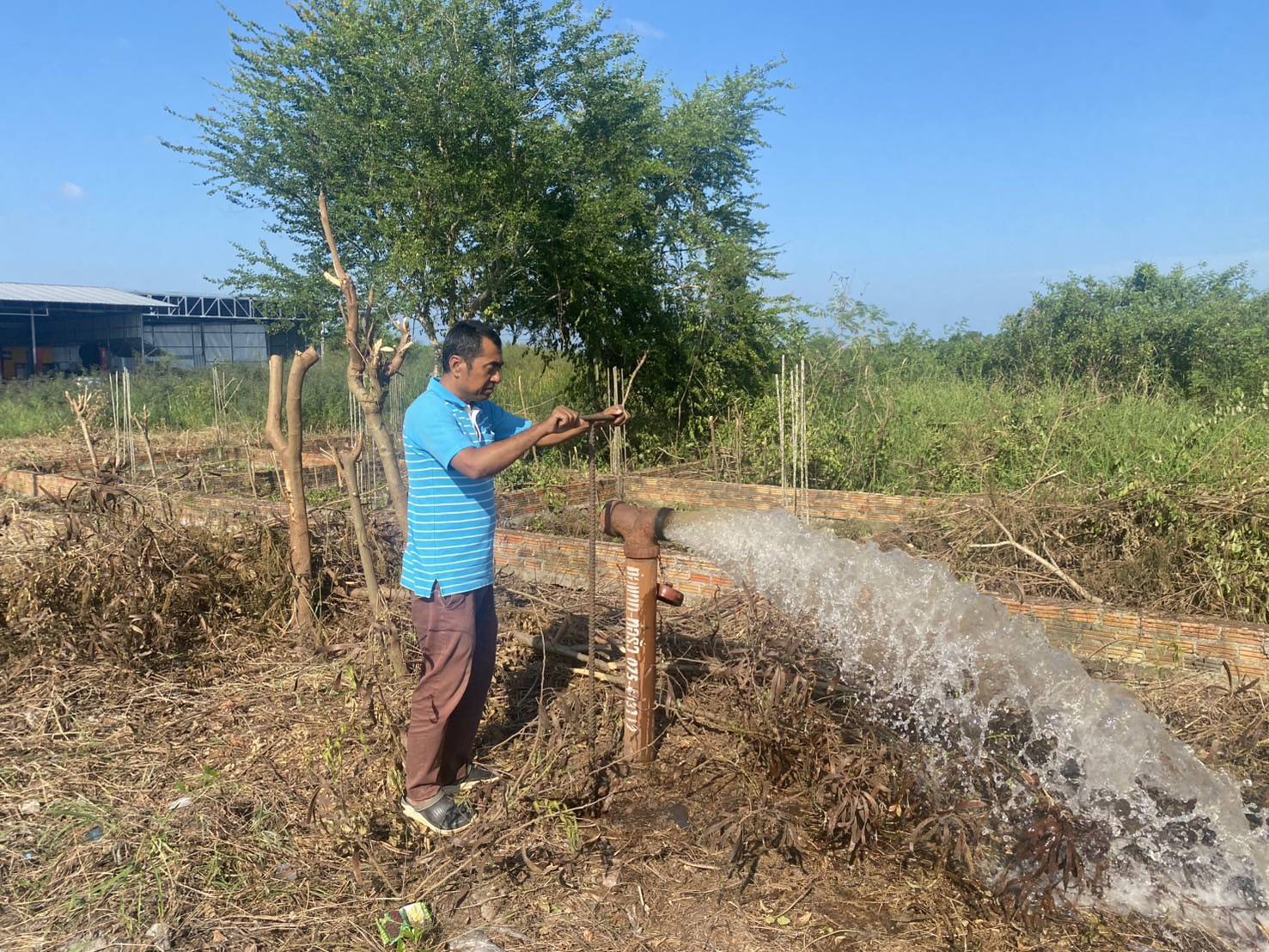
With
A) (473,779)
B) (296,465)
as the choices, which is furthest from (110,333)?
(473,779)

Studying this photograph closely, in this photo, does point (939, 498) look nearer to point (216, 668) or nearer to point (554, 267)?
point (216, 668)

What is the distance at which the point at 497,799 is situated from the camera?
2984mm

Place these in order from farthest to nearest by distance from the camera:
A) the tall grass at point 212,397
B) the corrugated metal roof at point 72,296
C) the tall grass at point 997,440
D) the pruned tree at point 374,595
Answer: the corrugated metal roof at point 72,296
the tall grass at point 212,397
the tall grass at point 997,440
the pruned tree at point 374,595

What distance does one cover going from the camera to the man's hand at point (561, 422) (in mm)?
2730

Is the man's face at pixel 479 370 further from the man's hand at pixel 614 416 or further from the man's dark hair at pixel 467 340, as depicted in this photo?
the man's hand at pixel 614 416

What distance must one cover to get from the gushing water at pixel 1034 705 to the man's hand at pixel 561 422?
1.88 feet

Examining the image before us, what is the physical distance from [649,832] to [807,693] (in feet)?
2.28

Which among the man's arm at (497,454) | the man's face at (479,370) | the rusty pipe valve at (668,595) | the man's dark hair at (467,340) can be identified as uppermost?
the man's dark hair at (467,340)

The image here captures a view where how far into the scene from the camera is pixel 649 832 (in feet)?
9.60

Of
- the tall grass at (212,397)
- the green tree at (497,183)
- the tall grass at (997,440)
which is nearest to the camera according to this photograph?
the tall grass at (997,440)

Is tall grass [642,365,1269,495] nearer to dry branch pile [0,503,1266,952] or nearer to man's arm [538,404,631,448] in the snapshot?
dry branch pile [0,503,1266,952]

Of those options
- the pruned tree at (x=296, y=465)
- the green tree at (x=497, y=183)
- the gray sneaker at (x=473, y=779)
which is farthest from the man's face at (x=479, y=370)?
the green tree at (x=497, y=183)

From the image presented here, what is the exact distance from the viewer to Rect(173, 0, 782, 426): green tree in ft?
33.7

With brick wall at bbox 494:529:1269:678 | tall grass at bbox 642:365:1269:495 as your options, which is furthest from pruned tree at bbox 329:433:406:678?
tall grass at bbox 642:365:1269:495
